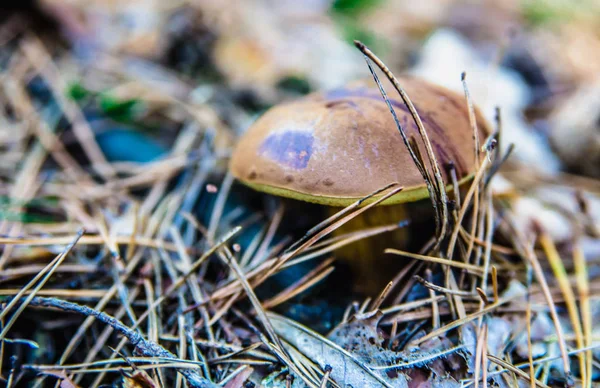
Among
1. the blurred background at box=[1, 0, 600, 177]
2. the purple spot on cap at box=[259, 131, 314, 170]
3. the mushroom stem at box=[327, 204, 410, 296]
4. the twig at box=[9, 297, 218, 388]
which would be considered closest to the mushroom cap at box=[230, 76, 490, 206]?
the purple spot on cap at box=[259, 131, 314, 170]

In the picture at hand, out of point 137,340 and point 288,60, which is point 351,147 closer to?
point 137,340

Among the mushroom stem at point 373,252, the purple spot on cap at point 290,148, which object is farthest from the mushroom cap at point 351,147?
the mushroom stem at point 373,252

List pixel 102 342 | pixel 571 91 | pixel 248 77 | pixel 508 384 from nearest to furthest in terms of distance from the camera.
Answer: pixel 508 384 < pixel 102 342 < pixel 248 77 < pixel 571 91

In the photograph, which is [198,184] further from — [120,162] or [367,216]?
[367,216]

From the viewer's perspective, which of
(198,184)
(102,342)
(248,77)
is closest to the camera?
(102,342)

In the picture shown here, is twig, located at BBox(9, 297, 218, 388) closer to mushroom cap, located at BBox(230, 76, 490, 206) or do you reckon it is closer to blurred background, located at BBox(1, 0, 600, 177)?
mushroom cap, located at BBox(230, 76, 490, 206)

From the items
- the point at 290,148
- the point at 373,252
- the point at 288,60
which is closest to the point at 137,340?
the point at 290,148

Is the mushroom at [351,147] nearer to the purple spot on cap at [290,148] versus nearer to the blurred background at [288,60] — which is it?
the purple spot on cap at [290,148]

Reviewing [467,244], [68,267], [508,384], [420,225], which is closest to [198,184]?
[68,267]
